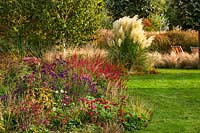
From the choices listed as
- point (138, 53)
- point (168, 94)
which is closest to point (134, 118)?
point (168, 94)

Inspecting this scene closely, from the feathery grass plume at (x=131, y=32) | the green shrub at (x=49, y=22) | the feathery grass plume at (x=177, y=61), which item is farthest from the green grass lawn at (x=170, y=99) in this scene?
the green shrub at (x=49, y=22)

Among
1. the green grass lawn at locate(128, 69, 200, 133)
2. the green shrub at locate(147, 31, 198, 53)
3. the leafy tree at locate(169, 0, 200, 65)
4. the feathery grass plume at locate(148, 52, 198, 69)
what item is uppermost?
the leafy tree at locate(169, 0, 200, 65)

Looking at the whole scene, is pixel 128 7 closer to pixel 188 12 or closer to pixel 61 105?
pixel 188 12

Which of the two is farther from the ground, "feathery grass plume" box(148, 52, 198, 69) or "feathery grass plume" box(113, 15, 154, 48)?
"feathery grass plume" box(113, 15, 154, 48)

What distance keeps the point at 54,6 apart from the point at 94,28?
1445 mm

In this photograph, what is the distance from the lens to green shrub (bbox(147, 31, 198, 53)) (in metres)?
19.1

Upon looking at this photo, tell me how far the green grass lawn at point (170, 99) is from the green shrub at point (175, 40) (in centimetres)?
643

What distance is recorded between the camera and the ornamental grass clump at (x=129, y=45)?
12500 millimetres

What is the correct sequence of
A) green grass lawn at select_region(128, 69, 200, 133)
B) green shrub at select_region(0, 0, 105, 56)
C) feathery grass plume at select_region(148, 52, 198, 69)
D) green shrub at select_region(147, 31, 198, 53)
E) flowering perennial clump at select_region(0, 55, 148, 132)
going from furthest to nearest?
green shrub at select_region(147, 31, 198, 53) → feathery grass plume at select_region(148, 52, 198, 69) → green shrub at select_region(0, 0, 105, 56) → green grass lawn at select_region(128, 69, 200, 133) → flowering perennial clump at select_region(0, 55, 148, 132)

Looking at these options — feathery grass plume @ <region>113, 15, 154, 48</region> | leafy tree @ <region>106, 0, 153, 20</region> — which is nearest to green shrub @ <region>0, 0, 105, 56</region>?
feathery grass plume @ <region>113, 15, 154, 48</region>

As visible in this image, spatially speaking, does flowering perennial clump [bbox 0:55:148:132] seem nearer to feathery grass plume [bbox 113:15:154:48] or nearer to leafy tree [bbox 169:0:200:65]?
feathery grass plume [bbox 113:15:154:48]

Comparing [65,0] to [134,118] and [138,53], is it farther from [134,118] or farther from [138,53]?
[134,118]

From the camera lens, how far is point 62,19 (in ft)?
44.9

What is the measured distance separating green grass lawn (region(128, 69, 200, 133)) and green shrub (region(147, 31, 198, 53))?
6.43 m
